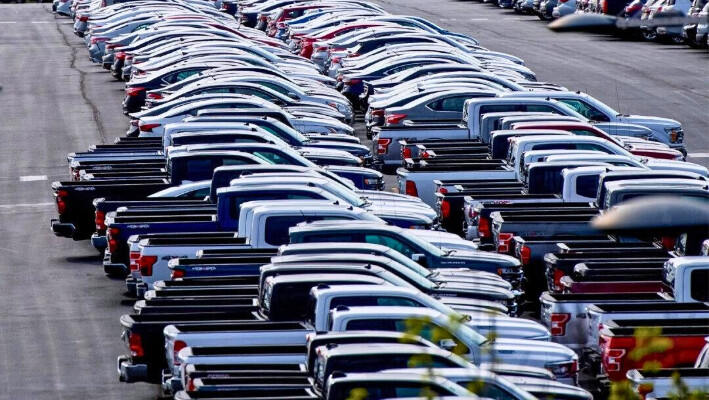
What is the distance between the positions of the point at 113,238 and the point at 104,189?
8.19ft

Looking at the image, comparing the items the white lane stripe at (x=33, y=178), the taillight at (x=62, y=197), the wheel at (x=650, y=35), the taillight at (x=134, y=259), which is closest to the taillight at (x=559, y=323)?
the taillight at (x=134, y=259)

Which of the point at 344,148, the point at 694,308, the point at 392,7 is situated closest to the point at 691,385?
the point at 694,308

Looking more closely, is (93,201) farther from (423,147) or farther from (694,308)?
(694,308)

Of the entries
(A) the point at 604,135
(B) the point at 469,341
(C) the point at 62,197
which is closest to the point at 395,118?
(A) the point at 604,135

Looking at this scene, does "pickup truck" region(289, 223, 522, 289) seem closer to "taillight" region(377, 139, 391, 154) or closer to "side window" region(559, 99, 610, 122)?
"taillight" region(377, 139, 391, 154)

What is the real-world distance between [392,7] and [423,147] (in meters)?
40.7

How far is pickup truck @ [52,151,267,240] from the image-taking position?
22.3 metres

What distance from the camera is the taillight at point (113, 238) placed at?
1984 centimetres

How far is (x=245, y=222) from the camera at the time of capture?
755 inches

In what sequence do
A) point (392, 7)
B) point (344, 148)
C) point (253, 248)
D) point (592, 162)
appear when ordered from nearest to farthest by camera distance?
point (253, 248), point (592, 162), point (344, 148), point (392, 7)

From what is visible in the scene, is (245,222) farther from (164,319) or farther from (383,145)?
(383,145)

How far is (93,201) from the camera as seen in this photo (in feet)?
71.2

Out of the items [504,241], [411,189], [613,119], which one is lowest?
[613,119]

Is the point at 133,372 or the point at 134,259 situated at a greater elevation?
the point at 133,372
